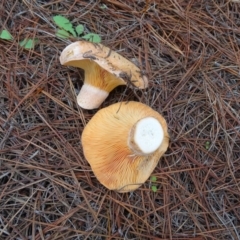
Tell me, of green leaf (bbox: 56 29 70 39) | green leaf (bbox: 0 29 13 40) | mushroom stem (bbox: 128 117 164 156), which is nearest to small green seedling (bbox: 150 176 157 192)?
mushroom stem (bbox: 128 117 164 156)

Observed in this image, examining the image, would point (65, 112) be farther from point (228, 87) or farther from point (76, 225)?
point (228, 87)

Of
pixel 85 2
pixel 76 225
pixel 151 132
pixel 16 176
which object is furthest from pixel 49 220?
pixel 85 2

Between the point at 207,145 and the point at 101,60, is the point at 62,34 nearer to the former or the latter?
the point at 101,60

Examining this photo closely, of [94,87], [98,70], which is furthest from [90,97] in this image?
[98,70]

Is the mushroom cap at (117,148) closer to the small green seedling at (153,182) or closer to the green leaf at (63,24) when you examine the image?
the small green seedling at (153,182)

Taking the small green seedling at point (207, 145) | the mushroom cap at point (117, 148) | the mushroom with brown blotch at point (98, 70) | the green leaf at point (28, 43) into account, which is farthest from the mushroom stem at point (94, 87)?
the small green seedling at point (207, 145)

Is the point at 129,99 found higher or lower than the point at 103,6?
lower
